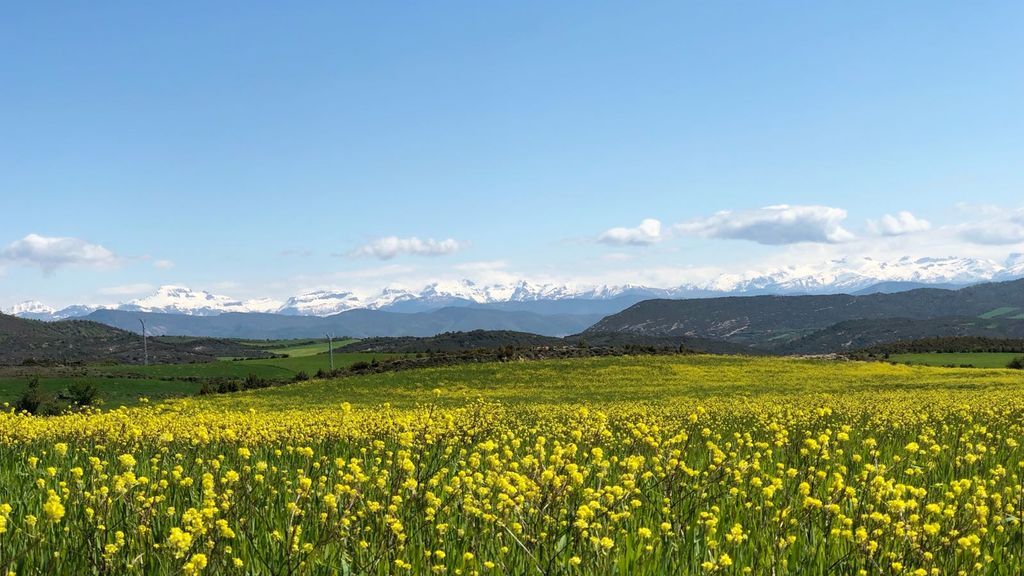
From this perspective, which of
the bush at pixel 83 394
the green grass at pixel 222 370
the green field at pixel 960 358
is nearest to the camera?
the bush at pixel 83 394

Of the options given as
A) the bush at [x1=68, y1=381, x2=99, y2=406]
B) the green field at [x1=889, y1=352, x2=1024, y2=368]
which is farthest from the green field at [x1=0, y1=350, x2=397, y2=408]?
the green field at [x1=889, y1=352, x2=1024, y2=368]

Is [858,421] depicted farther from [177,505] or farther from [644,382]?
[644,382]

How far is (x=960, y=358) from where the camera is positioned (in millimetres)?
95250

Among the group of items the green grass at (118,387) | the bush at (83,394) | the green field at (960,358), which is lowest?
the green field at (960,358)

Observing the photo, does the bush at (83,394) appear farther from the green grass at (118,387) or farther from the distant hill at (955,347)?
the distant hill at (955,347)

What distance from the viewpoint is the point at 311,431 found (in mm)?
14789

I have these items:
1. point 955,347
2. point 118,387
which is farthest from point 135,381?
point 955,347

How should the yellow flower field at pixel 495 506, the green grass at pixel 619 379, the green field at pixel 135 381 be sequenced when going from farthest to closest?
the green field at pixel 135 381, the green grass at pixel 619 379, the yellow flower field at pixel 495 506

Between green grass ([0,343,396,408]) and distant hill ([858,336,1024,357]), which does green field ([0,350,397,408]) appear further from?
distant hill ([858,336,1024,357])

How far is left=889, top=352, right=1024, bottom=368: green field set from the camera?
285 ft

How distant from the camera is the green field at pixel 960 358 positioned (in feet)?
285

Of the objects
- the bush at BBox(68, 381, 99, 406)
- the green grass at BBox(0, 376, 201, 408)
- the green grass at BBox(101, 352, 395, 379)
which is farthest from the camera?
the green grass at BBox(101, 352, 395, 379)

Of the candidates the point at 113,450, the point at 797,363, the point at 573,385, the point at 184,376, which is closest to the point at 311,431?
the point at 113,450

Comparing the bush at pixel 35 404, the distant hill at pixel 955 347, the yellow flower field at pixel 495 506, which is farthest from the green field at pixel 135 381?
the distant hill at pixel 955 347
